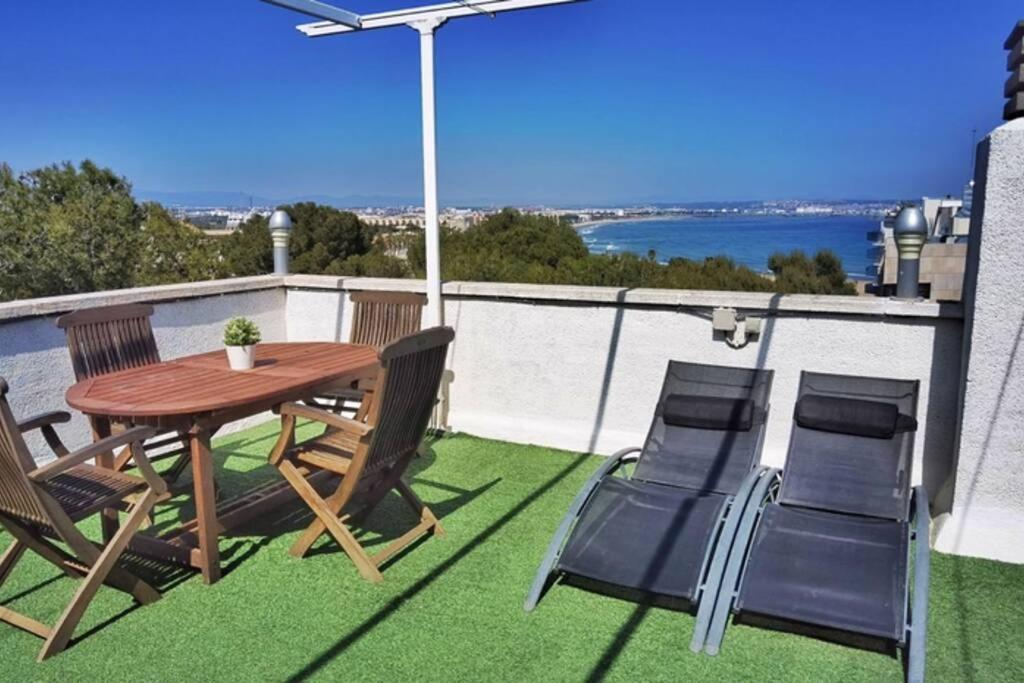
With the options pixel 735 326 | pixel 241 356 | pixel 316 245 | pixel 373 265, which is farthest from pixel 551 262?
pixel 241 356

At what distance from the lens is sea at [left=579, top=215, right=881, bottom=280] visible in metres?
35.9

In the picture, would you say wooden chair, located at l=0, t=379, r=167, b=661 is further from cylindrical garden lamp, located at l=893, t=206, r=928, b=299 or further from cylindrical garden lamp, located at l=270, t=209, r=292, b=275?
cylindrical garden lamp, located at l=893, t=206, r=928, b=299

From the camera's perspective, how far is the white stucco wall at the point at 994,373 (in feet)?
10.5

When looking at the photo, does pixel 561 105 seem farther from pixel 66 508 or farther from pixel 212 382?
pixel 66 508

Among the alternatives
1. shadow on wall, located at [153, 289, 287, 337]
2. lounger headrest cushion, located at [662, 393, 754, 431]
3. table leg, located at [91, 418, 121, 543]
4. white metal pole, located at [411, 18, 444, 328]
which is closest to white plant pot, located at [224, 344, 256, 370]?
table leg, located at [91, 418, 121, 543]

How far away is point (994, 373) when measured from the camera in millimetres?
3303

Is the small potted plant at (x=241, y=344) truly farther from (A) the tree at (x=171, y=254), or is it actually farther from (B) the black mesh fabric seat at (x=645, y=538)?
(A) the tree at (x=171, y=254)

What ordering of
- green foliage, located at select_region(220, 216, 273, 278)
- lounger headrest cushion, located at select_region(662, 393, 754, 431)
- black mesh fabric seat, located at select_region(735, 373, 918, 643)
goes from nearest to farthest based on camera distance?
1. black mesh fabric seat, located at select_region(735, 373, 918, 643)
2. lounger headrest cushion, located at select_region(662, 393, 754, 431)
3. green foliage, located at select_region(220, 216, 273, 278)

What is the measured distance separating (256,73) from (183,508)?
178 ft

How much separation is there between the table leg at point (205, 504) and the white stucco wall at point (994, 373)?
3.26 meters

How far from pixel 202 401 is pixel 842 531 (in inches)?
103

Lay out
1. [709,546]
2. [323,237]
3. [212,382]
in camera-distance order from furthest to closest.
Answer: [323,237], [212,382], [709,546]

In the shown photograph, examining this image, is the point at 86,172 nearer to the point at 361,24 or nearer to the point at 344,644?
the point at 361,24

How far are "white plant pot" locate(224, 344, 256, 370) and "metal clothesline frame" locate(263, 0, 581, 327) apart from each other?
1.70 meters
